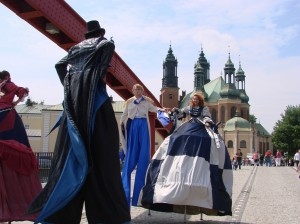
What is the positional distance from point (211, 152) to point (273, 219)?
1411mm

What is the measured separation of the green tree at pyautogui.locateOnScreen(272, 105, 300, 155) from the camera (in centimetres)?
6806

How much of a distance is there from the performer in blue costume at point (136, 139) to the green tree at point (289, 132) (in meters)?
64.3

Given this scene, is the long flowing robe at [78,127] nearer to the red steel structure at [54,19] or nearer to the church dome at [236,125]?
the red steel structure at [54,19]

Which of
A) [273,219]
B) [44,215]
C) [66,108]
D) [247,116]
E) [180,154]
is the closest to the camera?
[44,215]

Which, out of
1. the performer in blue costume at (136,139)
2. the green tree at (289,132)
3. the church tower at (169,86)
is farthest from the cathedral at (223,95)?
the performer in blue costume at (136,139)

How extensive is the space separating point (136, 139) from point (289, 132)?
65.3m

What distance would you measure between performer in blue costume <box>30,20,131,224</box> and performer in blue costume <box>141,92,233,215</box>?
175 cm

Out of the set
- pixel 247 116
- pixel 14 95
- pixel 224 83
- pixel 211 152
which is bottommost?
pixel 211 152

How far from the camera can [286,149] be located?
68812 millimetres

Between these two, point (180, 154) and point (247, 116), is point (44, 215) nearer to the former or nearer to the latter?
point (180, 154)

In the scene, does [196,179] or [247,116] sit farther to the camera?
[247,116]

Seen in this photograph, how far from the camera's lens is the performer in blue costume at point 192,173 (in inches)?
222

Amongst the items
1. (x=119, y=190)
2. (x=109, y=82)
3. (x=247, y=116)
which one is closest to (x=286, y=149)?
(x=247, y=116)

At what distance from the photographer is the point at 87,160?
383 cm
